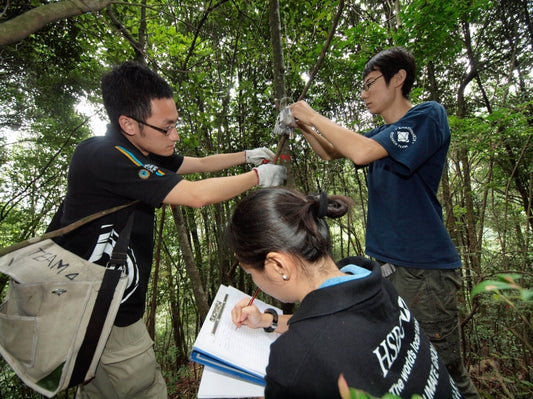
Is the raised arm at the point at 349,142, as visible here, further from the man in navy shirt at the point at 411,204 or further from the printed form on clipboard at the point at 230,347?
the printed form on clipboard at the point at 230,347

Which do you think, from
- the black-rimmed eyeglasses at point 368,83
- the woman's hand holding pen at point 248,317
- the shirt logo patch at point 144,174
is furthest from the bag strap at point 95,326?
the black-rimmed eyeglasses at point 368,83

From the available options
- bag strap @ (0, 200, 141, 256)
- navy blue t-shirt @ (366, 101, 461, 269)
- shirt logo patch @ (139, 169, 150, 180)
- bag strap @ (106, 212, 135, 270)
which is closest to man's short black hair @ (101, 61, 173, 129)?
shirt logo patch @ (139, 169, 150, 180)

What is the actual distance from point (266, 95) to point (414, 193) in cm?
311

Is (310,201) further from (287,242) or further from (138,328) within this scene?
(138,328)

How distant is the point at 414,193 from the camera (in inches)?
63.6

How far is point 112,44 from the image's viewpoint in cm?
284

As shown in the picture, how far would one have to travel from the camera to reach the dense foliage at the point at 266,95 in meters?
3.02

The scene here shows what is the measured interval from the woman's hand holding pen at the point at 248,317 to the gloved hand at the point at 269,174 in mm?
721

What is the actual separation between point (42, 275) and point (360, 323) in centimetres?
139

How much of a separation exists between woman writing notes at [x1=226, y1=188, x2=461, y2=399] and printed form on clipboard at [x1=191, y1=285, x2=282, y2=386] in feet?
0.93

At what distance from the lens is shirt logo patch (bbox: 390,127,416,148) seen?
4.83ft

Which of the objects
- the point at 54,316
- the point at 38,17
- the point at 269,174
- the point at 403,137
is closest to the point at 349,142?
the point at 403,137

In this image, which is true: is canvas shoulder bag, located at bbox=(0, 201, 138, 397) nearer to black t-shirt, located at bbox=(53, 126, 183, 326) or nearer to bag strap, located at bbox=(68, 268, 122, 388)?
bag strap, located at bbox=(68, 268, 122, 388)

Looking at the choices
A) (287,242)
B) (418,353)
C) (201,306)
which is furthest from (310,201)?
(201,306)
